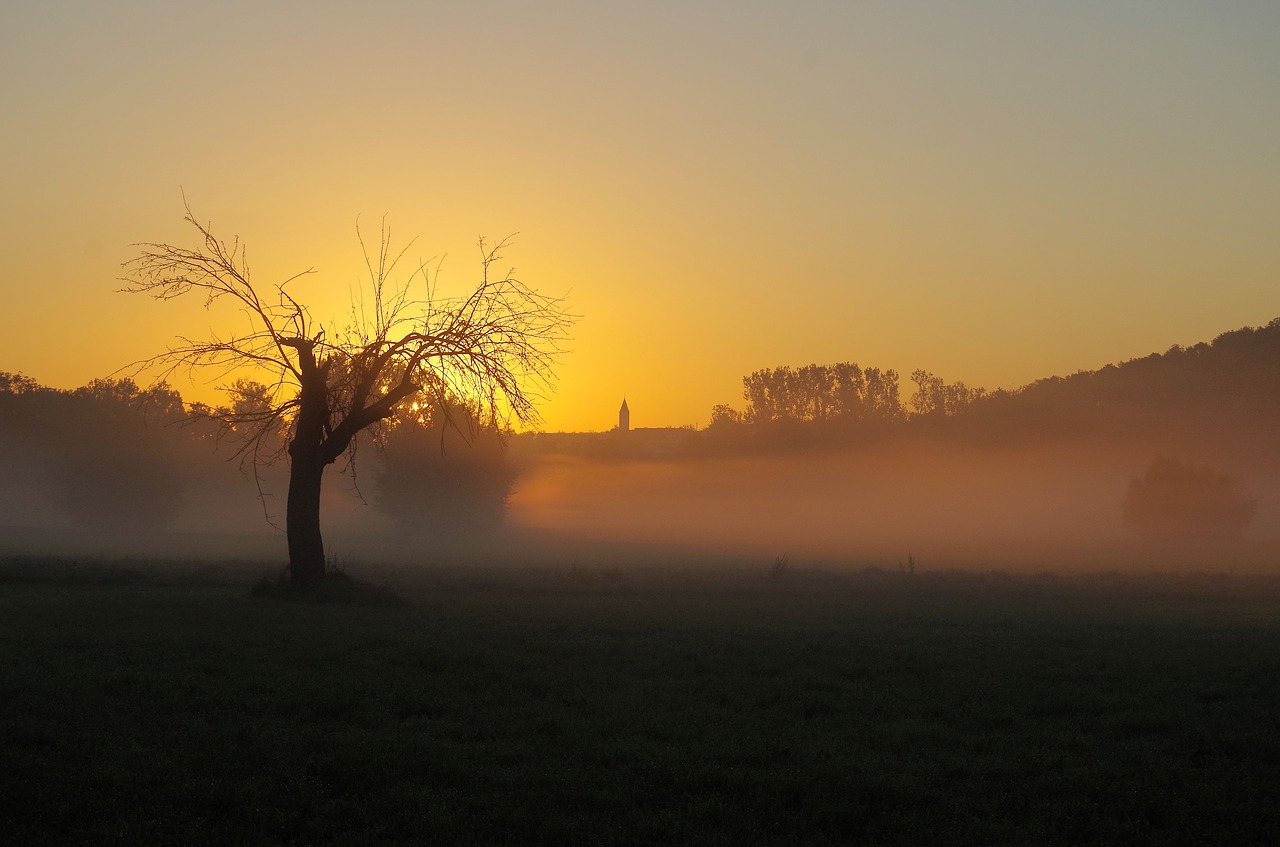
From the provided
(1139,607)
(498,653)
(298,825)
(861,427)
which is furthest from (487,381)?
(861,427)

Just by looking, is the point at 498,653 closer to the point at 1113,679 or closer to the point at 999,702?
the point at 999,702

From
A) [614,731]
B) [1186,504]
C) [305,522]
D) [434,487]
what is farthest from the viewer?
[1186,504]

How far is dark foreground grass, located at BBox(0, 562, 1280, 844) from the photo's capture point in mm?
7688

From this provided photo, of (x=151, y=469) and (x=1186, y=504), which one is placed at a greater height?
(x=151, y=469)

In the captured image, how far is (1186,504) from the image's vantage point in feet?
328

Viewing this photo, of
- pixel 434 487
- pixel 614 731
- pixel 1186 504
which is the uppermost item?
pixel 434 487

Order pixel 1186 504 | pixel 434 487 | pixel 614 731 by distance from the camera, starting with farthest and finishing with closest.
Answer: pixel 1186 504 → pixel 434 487 → pixel 614 731

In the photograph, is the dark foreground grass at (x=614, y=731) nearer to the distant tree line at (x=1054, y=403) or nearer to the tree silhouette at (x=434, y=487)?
the tree silhouette at (x=434, y=487)

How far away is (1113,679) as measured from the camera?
1359 cm

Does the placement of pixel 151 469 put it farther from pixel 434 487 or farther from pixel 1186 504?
pixel 1186 504

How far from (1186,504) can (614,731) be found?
350 ft

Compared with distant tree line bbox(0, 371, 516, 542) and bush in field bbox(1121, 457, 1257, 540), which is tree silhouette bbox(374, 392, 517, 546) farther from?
bush in field bbox(1121, 457, 1257, 540)

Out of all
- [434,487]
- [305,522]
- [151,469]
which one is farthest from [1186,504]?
[151,469]

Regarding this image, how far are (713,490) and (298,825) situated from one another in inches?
6267
